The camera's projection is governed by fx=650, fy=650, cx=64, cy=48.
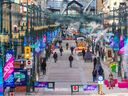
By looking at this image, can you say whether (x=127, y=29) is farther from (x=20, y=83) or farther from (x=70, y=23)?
(x=70, y=23)

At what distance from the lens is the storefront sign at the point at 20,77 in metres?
41.8

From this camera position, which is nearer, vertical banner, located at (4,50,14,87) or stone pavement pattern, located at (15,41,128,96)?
vertical banner, located at (4,50,14,87)

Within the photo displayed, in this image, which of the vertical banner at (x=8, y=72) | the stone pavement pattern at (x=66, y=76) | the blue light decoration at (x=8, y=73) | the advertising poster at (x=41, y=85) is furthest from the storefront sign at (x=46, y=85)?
the blue light decoration at (x=8, y=73)

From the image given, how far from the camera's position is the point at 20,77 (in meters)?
41.9

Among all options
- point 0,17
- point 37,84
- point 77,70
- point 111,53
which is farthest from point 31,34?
point 111,53

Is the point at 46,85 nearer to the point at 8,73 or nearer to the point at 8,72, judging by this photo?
the point at 8,72

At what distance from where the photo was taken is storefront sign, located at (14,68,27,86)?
4184 centimetres

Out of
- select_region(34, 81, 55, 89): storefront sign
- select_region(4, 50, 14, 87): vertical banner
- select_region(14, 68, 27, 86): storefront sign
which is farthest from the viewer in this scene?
select_region(34, 81, 55, 89): storefront sign

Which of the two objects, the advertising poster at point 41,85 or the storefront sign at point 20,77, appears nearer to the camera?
the storefront sign at point 20,77

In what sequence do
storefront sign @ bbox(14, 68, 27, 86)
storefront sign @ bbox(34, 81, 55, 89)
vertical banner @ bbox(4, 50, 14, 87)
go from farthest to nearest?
1. storefront sign @ bbox(34, 81, 55, 89)
2. storefront sign @ bbox(14, 68, 27, 86)
3. vertical banner @ bbox(4, 50, 14, 87)

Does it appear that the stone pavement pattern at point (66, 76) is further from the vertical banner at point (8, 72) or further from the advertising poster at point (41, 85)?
the vertical banner at point (8, 72)

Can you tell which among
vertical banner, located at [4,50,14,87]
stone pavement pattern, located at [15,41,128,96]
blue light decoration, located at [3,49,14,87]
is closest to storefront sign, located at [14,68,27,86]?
stone pavement pattern, located at [15,41,128,96]

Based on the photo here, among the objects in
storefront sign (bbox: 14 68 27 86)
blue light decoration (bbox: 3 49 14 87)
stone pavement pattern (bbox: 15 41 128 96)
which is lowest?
stone pavement pattern (bbox: 15 41 128 96)

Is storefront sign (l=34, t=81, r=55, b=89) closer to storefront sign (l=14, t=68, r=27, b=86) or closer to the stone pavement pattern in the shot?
the stone pavement pattern
